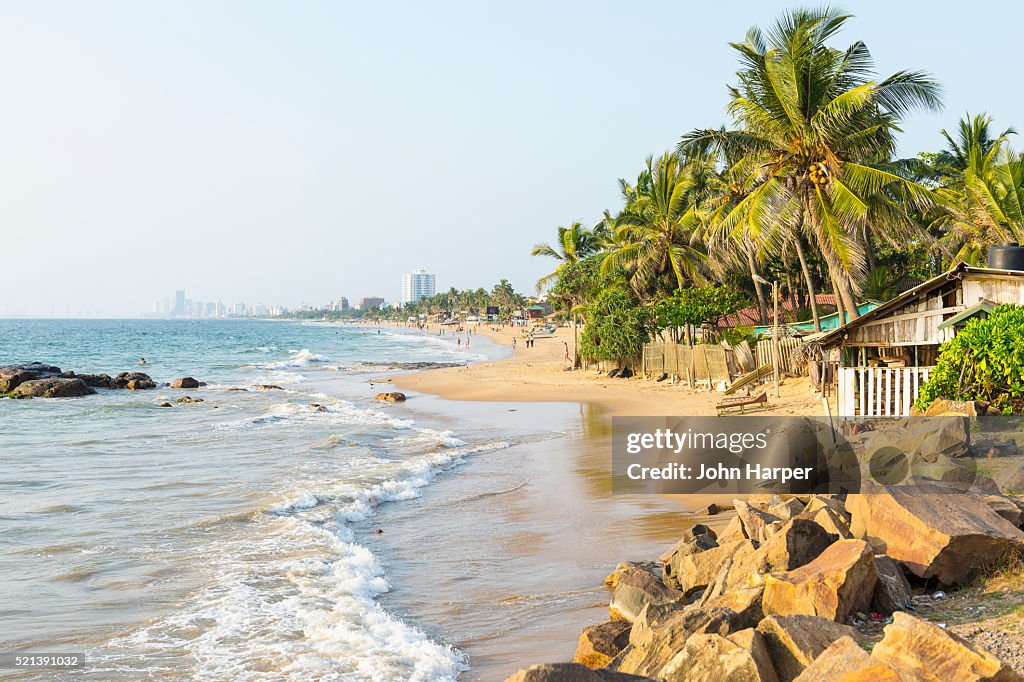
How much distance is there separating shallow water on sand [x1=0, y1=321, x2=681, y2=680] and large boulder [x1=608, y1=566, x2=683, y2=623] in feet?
1.75

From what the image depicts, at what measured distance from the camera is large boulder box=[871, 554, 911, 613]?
6.39 meters

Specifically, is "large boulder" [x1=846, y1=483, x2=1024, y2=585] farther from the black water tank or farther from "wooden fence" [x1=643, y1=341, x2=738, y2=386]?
"wooden fence" [x1=643, y1=341, x2=738, y2=386]

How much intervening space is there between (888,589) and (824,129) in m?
15.9

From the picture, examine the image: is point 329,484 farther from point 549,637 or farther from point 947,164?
point 947,164

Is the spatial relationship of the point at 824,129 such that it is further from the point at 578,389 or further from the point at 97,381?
the point at 97,381

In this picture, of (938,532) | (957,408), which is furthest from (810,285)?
(938,532)

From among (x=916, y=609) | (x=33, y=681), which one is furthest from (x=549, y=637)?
(x=33, y=681)

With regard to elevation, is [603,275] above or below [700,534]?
above

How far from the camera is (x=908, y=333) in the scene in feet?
49.3

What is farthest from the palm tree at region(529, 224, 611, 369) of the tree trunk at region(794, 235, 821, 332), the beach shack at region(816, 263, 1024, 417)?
the beach shack at region(816, 263, 1024, 417)

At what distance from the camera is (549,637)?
7.90 metres

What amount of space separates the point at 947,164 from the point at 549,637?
113 ft

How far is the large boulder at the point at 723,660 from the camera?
16.6 feet

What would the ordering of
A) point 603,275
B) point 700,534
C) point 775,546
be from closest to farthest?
point 775,546, point 700,534, point 603,275
